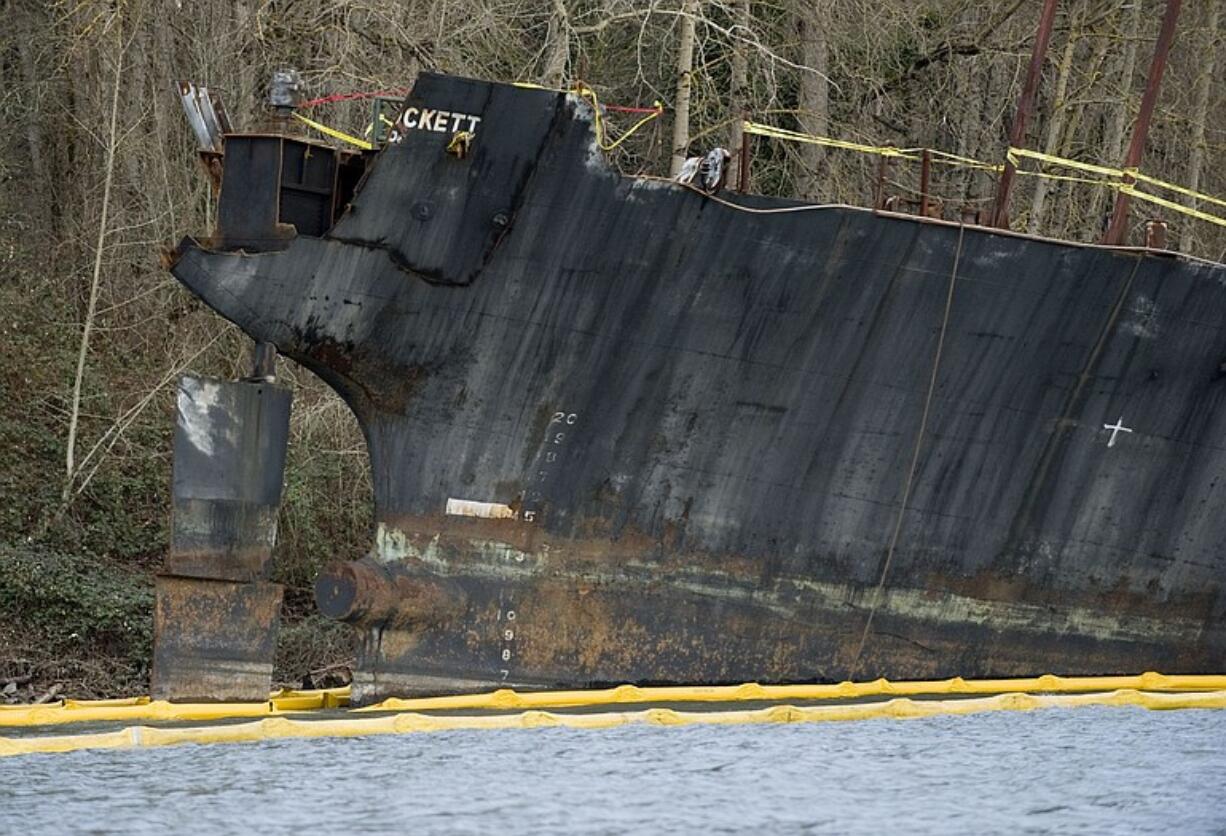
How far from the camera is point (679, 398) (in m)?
10.7

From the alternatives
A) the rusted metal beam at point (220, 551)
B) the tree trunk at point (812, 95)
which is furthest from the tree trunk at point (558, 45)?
the rusted metal beam at point (220, 551)

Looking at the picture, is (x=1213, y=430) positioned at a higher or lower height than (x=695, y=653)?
higher

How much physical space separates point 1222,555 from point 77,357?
1347 cm

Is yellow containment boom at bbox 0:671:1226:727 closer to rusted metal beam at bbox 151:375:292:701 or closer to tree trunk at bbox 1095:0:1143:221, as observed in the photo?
rusted metal beam at bbox 151:375:292:701

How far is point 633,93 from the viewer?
21.3 meters

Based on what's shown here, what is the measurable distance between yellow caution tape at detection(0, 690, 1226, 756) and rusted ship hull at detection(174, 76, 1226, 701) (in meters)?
0.74

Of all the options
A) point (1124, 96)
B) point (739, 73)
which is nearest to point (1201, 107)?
point (1124, 96)

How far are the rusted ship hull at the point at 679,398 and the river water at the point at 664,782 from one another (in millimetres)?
1231

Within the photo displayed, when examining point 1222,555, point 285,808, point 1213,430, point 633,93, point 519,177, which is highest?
point 633,93

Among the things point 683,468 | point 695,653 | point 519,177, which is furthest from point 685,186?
point 695,653

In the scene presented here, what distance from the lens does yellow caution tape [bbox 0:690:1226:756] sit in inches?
360

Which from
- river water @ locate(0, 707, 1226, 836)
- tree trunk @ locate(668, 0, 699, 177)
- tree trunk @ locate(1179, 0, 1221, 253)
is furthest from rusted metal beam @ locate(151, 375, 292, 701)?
tree trunk @ locate(1179, 0, 1221, 253)

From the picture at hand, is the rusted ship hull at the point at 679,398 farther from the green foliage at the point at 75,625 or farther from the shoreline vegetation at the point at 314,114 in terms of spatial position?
the green foliage at the point at 75,625

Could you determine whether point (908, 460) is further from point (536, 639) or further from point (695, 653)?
point (536, 639)
